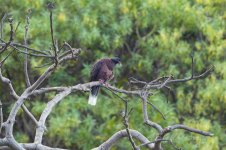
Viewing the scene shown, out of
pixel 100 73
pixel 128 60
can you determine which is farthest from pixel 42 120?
pixel 128 60

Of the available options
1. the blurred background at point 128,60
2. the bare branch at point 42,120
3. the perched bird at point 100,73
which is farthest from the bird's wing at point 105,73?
the bare branch at point 42,120

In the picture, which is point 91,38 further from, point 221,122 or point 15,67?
point 221,122

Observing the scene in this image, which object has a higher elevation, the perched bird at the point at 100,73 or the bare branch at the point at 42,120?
the perched bird at the point at 100,73

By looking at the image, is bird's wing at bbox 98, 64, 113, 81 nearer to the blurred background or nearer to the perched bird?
the perched bird

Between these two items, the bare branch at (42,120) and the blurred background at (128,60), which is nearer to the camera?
the bare branch at (42,120)

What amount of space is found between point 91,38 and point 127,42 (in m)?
1.15

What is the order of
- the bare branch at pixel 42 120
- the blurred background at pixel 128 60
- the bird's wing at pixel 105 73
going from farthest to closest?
the blurred background at pixel 128 60 → the bird's wing at pixel 105 73 → the bare branch at pixel 42 120

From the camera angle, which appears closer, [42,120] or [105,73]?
[42,120]

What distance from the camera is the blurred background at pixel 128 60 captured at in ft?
27.3

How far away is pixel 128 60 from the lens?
954 centimetres

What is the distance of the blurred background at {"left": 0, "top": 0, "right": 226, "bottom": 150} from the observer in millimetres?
8328

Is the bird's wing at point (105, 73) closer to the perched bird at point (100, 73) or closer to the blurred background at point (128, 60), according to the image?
the perched bird at point (100, 73)

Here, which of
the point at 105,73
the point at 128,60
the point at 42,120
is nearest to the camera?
the point at 42,120

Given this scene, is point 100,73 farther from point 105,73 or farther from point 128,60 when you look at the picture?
point 128,60
